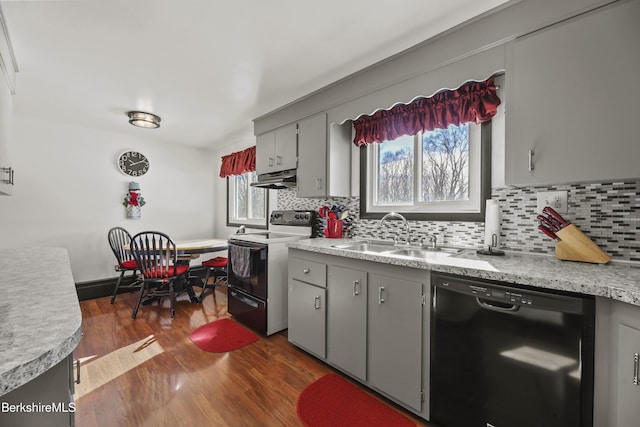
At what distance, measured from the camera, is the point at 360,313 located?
1.85 metres

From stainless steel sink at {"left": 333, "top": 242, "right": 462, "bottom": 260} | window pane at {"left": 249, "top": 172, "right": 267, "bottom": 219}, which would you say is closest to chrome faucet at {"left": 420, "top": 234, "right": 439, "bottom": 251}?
stainless steel sink at {"left": 333, "top": 242, "right": 462, "bottom": 260}

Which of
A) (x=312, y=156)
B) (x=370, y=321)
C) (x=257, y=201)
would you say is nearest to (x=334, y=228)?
(x=312, y=156)

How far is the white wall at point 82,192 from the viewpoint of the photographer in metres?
3.37

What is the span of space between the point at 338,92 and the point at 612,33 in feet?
5.38

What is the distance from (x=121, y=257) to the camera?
144 inches

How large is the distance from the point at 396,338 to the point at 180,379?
1519mm

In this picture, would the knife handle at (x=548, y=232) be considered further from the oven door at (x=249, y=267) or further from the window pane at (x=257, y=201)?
the window pane at (x=257, y=201)

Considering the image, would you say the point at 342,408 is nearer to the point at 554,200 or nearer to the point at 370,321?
the point at 370,321

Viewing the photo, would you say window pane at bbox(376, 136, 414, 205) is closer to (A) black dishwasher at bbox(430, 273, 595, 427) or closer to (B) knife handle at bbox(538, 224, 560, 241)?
(B) knife handle at bbox(538, 224, 560, 241)

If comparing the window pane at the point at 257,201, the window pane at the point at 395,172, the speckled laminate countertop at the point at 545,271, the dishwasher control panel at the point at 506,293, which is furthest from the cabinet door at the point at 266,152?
the dishwasher control panel at the point at 506,293

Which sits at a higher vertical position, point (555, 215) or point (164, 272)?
point (555, 215)

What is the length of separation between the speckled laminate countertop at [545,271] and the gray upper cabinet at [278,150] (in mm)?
1523

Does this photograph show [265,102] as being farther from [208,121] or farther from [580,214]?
[580,214]

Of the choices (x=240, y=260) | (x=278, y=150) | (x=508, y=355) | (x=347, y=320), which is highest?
(x=278, y=150)
